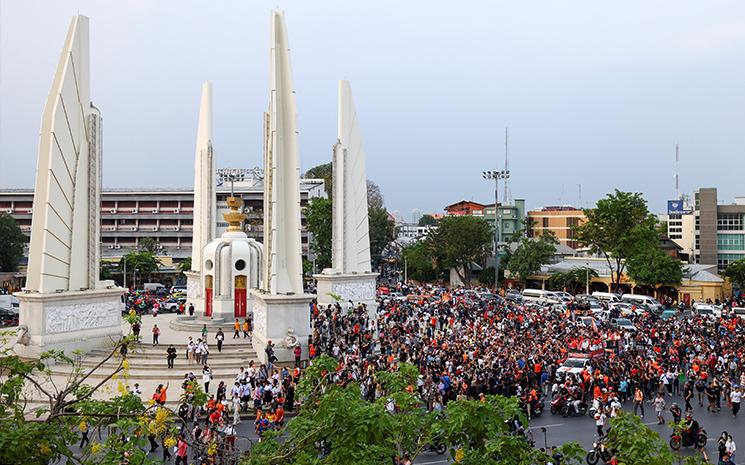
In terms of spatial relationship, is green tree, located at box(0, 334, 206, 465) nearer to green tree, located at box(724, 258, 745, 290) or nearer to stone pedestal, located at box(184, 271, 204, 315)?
Answer: stone pedestal, located at box(184, 271, 204, 315)

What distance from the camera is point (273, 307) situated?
23016mm

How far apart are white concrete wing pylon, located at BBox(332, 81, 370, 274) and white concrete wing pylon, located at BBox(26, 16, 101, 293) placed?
38.6 feet

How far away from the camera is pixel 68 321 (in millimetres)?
23359

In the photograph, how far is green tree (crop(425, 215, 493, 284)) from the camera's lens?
6016cm

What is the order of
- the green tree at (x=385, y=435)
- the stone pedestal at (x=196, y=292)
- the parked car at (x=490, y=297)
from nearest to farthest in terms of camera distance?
the green tree at (x=385, y=435), the stone pedestal at (x=196, y=292), the parked car at (x=490, y=297)

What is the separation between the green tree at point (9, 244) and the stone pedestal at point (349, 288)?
34.0m

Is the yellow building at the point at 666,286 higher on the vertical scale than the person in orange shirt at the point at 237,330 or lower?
higher

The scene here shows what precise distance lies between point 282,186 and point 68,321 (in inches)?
327

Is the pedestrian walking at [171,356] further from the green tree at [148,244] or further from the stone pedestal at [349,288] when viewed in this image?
the green tree at [148,244]

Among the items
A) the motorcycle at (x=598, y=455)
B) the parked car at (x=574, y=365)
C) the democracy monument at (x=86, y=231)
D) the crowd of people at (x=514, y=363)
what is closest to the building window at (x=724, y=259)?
the crowd of people at (x=514, y=363)

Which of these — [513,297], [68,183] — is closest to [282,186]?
[68,183]

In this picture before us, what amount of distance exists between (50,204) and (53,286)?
2652 mm

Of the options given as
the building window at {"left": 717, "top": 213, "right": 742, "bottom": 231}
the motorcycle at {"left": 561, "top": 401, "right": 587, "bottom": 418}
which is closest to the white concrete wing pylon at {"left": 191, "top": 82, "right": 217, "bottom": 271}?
the motorcycle at {"left": 561, "top": 401, "right": 587, "bottom": 418}

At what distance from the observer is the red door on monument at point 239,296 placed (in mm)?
30062
